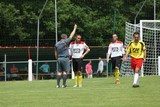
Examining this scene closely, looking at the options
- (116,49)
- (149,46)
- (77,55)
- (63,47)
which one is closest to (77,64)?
(77,55)

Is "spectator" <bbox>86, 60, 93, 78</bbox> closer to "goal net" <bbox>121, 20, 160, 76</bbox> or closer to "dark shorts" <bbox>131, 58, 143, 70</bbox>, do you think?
"goal net" <bbox>121, 20, 160, 76</bbox>

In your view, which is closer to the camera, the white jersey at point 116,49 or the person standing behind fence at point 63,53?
the person standing behind fence at point 63,53

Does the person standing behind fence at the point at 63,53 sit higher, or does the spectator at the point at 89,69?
the person standing behind fence at the point at 63,53

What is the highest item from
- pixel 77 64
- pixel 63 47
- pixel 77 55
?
pixel 63 47

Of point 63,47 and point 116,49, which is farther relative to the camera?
point 116,49

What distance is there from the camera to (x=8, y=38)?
42.2m

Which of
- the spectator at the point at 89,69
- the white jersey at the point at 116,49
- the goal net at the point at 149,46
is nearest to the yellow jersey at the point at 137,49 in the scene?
the white jersey at the point at 116,49

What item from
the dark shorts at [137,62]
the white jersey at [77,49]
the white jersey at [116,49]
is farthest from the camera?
the white jersey at [116,49]

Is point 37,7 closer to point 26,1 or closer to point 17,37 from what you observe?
point 26,1

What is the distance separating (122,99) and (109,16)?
34.6m

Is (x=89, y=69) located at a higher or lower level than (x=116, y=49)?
lower

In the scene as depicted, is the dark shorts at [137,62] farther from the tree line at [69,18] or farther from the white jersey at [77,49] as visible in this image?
the tree line at [69,18]

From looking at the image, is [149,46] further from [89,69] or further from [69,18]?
[69,18]

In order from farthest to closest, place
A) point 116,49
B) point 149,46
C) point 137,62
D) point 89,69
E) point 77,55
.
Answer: point 89,69
point 149,46
point 116,49
point 77,55
point 137,62
